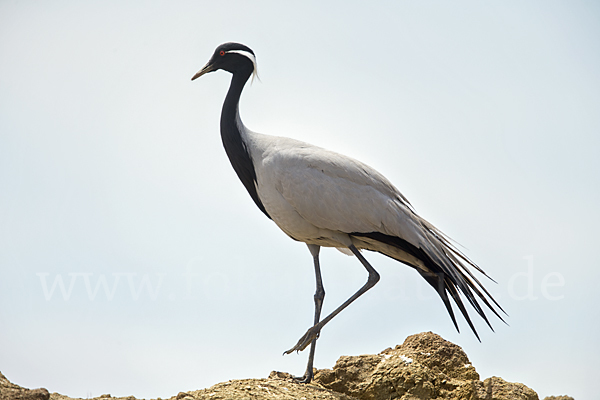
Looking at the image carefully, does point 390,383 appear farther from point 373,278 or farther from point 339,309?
point 373,278

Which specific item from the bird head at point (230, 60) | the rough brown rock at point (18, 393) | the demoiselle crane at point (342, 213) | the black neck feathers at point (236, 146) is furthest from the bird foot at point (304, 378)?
the bird head at point (230, 60)

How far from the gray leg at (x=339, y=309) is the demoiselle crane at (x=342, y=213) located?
1 cm

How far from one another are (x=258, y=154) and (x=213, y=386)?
278 cm

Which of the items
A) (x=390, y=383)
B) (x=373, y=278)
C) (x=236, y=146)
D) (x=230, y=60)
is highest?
(x=230, y=60)

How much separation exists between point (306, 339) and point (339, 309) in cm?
51

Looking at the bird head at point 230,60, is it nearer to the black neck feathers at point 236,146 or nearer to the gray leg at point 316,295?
the black neck feathers at point 236,146

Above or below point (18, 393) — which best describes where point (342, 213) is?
above

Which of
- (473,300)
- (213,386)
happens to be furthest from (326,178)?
(213,386)

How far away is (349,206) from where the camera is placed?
22.0 ft

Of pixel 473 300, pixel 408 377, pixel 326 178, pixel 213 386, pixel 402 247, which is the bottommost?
pixel 213 386

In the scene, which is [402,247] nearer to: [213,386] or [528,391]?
[528,391]

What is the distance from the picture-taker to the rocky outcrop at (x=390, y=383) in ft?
17.8

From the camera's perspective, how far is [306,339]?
6699 millimetres

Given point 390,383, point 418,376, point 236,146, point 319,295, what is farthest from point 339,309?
point 236,146
